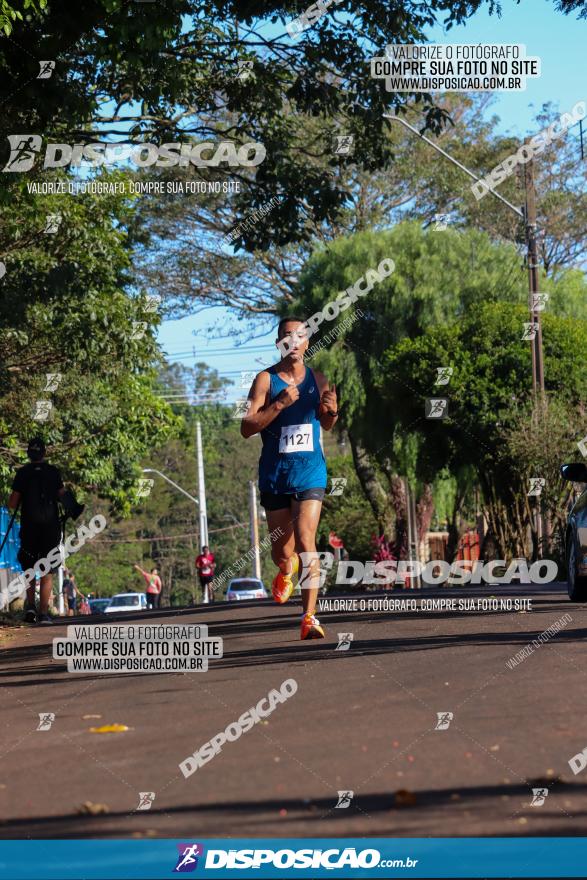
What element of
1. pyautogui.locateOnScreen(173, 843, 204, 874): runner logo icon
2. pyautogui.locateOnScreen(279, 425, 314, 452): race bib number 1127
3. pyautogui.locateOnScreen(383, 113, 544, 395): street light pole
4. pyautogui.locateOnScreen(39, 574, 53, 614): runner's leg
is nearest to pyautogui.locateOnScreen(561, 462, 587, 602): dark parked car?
pyautogui.locateOnScreen(279, 425, 314, 452): race bib number 1127

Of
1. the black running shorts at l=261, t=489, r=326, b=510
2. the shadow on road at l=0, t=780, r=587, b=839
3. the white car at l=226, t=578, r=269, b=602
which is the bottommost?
the white car at l=226, t=578, r=269, b=602

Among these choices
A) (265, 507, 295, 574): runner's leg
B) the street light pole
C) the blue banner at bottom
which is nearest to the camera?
the blue banner at bottom

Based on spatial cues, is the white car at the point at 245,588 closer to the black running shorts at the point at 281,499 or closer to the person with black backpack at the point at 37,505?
the person with black backpack at the point at 37,505

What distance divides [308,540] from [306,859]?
250 inches

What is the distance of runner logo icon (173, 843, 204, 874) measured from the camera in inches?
174

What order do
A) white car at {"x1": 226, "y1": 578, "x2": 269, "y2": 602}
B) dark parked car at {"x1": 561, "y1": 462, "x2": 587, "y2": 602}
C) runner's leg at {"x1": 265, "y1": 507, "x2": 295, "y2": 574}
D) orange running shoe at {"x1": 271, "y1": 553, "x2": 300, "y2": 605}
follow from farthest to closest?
white car at {"x1": 226, "y1": 578, "x2": 269, "y2": 602}
dark parked car at {"x1": 561, "y1": 462, "x2": 587, "y2": 602}
orange running shoe at {"x1": 271, "y1": 553, "x2": 300, "y2": 605}
runner's leg at {"x1": 265, "y1": 507, "x2": 295, "y2": 574}

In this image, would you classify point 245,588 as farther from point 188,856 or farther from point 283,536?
point 188,856

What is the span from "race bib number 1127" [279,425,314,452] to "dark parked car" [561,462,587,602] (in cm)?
320

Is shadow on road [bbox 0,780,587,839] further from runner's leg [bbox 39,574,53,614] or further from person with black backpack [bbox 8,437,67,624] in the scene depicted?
runner's leg [bbox 39,574,53,614]

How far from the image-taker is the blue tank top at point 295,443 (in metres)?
10.9

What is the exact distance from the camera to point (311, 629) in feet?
36.1

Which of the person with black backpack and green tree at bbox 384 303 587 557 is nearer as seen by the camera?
the person with black backpack

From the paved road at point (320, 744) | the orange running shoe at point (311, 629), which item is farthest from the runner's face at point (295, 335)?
the paved road at point (320, 744)

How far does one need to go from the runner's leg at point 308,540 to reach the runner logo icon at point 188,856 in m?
5.98
